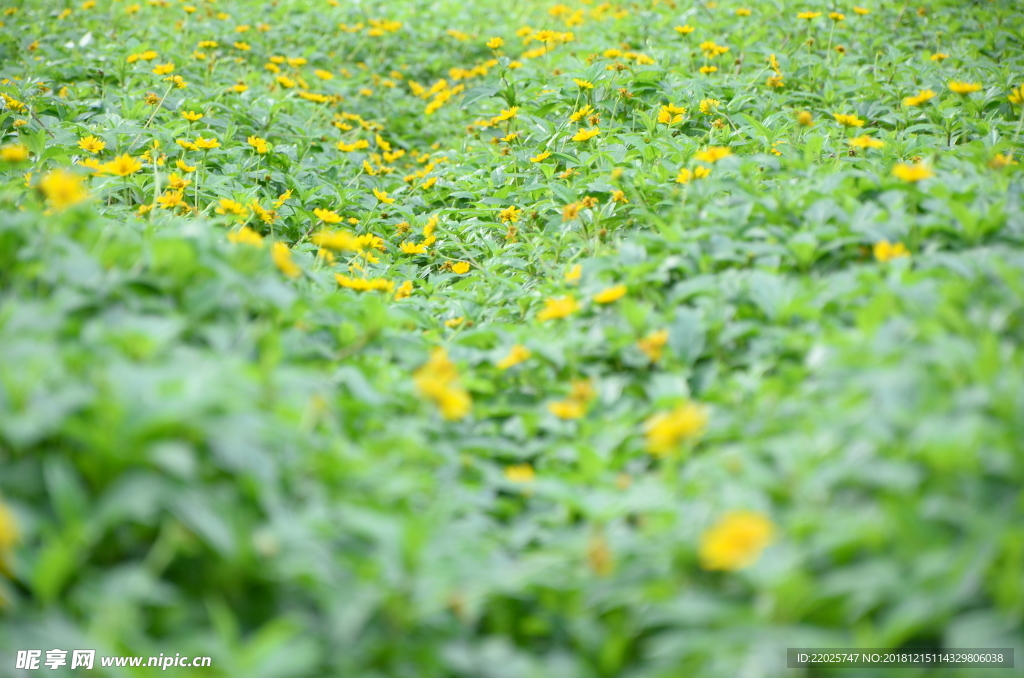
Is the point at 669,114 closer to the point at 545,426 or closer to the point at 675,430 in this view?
the point at 545,426

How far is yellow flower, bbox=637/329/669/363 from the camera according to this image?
1670mm

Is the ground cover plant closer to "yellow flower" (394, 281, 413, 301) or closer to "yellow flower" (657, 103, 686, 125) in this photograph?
"yellow flower" (394, 281, 413, 301)

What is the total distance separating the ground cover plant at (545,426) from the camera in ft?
3.74

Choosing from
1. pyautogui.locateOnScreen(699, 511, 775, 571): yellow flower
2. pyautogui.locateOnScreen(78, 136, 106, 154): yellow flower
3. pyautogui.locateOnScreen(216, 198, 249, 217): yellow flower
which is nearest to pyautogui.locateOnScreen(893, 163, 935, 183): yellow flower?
pyautogui.locateOnScreen(699, 511, 775, 571): yellow flower

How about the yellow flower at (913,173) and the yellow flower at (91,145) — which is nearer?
the yellow flower at (913,173)

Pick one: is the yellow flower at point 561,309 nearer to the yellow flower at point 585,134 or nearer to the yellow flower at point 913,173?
the yellow flower at point 913,173

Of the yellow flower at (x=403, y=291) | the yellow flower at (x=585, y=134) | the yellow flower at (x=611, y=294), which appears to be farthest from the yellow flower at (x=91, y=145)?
the yellow flower at (x=611, y=294)

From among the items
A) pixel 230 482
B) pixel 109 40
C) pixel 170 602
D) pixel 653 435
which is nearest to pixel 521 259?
pixel 653 435

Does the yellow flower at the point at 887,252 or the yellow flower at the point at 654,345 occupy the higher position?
the yellow flower at the point at 887,252

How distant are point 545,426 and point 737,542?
63cm

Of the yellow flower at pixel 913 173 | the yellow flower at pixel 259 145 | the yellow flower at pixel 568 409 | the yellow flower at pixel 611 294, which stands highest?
the yellow flower at pixel 259 145

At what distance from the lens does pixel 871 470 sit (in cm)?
121

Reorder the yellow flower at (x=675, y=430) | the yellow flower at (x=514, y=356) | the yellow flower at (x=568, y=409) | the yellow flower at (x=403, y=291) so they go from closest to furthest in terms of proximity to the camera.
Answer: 1. the yellow flower at (x=675, y=430)
2. the yellow flower at (x=568, y=409)
3. the yellow flower at (x=514, y=356)
4. the yellow flower at (x=403, y=291)

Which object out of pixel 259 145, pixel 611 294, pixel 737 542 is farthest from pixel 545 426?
pixel 259 145
